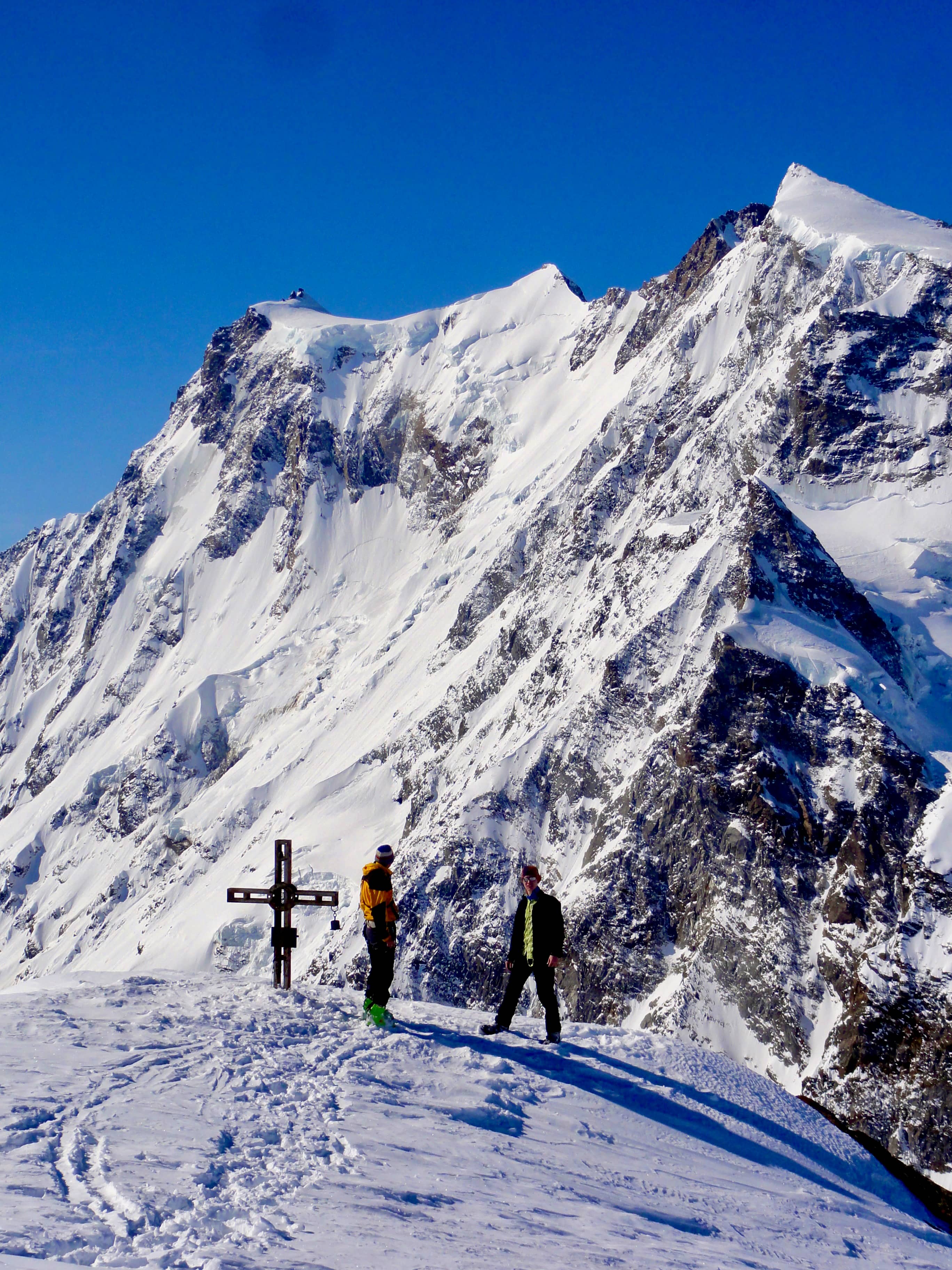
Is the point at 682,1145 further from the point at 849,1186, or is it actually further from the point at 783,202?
the point at 783,202

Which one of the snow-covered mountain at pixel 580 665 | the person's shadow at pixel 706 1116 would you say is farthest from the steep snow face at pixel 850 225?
the person's shadow at pixel 706 1116

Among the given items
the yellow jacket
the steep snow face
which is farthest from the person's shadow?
the steep snow face

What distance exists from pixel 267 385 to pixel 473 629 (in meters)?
80.7

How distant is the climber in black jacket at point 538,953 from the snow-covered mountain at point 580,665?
4254 cm

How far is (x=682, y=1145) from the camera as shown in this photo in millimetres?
10828

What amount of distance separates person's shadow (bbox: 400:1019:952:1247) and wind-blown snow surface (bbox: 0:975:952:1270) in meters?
0.04

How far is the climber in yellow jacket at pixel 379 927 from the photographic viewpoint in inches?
516

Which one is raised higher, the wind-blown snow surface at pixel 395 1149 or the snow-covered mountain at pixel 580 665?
the snow-covered mountain at pixel 580 665

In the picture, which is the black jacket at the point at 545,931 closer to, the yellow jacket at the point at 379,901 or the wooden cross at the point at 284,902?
the yellow jacket at the point at 379,901

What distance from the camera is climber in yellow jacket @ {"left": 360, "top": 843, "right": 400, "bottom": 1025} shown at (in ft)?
43.0

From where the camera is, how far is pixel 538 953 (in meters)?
13.2

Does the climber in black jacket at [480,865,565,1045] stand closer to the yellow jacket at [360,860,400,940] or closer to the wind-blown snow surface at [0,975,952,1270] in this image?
the wind-blown snow surface at [0,975,952,1270]

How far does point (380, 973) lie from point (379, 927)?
22.0 inches

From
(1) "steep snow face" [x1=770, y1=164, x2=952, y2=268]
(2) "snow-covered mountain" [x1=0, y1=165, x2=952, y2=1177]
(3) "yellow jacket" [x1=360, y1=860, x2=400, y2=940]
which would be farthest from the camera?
(1) "steep snow face" [x1=770, y1=164, x2=952, y2=268]
